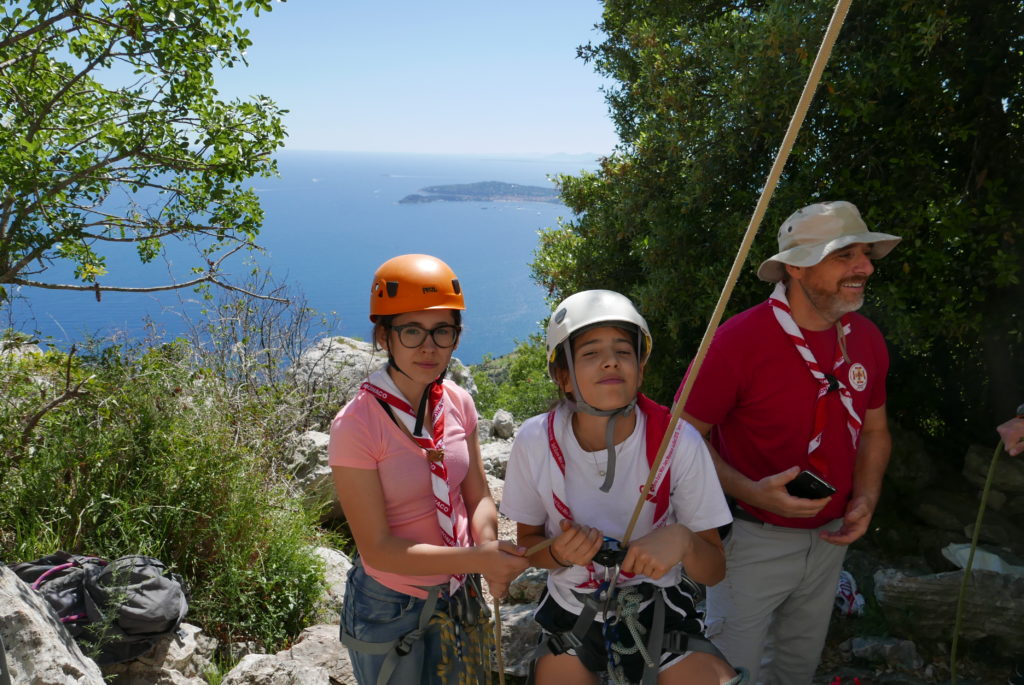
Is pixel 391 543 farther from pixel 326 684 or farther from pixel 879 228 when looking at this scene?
pixel 879 228

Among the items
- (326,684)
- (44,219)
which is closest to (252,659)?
(326,684)

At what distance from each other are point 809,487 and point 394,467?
156 cm

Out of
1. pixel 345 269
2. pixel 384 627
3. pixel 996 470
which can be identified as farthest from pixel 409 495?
pixel 345 269

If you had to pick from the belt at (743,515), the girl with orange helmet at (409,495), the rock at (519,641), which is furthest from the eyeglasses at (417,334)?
the rock at (519,641)

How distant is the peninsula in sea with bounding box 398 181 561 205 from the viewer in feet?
143

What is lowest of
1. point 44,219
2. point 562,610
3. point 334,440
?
point 562,610

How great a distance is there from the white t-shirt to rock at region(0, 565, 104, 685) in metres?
1.89

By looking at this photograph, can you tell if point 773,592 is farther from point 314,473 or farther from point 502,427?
point 502,427

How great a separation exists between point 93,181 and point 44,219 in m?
0.45

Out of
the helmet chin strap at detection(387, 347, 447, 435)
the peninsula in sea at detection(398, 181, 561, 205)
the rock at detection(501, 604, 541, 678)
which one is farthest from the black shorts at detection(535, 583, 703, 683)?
the peninsula in sea at detection(398, 181, 561, 205)

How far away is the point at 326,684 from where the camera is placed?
3924mm

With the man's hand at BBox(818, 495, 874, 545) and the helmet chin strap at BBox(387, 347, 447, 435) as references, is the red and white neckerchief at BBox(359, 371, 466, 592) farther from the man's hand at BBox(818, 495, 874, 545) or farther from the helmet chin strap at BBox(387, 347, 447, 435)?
the man's hand at BBox(818, 495, 874, 545)

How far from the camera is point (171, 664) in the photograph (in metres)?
4.30

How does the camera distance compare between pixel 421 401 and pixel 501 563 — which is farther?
pixel 421 401
